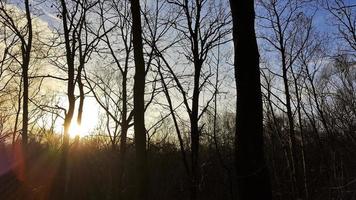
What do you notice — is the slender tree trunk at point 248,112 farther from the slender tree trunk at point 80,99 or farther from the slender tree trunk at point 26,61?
the slender tree trunk at point 26,61

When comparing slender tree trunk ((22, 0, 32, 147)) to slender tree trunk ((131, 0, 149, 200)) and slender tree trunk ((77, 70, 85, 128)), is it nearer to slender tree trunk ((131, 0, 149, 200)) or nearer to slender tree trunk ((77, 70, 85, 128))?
slender tree trunk ((77, 70, 85, 128))

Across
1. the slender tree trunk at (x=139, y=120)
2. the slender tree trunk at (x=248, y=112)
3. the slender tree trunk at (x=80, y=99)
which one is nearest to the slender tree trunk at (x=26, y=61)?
the slender tree trunk at (x=80, y=99)

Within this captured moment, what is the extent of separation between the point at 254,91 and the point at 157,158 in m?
31.6

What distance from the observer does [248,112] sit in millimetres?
5785

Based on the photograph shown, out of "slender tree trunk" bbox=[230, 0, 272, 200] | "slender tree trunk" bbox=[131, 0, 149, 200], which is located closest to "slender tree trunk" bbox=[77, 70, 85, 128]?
"slender tree trunk" bbox=[131, 0, 149, 200]

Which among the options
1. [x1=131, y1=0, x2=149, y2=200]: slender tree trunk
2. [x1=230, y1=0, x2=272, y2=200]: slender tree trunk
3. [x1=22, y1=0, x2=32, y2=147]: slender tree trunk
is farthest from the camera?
[x1=22, y1=0, x2=32, y2=147]: slender tree trunk

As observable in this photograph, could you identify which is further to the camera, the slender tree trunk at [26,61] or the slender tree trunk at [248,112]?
the slender tree trunk at [26,61]

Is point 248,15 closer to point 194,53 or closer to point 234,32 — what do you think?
point 234,32

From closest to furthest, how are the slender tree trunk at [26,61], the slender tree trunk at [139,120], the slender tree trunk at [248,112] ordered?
the slender tree trunk at [248,112], the slender tree trunk at [139,120], the slender tree trunk at [26,61]

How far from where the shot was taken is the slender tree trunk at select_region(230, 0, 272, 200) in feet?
18.4

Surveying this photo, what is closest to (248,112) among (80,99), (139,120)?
(139,120)

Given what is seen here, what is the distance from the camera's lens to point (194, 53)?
14805mm

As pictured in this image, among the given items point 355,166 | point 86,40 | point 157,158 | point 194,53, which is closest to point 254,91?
point 194,53

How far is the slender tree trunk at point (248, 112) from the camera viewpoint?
5.59m
